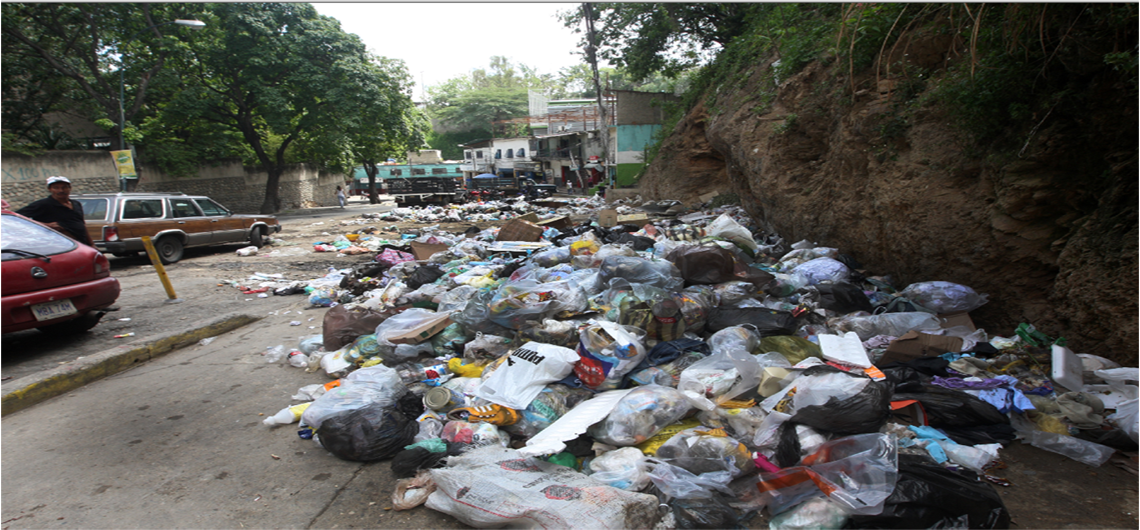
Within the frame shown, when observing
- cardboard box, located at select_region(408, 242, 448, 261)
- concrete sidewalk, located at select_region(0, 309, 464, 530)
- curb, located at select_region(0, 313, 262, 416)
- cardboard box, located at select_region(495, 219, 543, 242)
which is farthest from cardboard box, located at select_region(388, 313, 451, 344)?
cardboard box, located at select_region(495, 219, 543, 242)

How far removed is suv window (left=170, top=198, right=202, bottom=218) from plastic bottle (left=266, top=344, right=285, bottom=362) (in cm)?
761

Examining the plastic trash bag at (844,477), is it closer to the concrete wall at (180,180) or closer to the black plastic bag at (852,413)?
the black plastic bag at (852,413)

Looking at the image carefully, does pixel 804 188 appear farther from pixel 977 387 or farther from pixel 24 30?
pixel 24 30

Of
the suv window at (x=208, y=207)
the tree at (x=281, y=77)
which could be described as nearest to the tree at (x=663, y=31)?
the tree at (x=281, y=77)

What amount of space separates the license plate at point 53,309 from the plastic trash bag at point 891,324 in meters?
5.87

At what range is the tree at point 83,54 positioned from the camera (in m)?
15.1

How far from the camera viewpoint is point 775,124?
735cm

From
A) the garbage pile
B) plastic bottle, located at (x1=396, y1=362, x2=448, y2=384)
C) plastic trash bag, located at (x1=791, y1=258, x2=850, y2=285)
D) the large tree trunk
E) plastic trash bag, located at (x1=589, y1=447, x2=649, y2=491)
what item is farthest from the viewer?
the large tree trunk

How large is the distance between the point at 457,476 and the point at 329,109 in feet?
70.4

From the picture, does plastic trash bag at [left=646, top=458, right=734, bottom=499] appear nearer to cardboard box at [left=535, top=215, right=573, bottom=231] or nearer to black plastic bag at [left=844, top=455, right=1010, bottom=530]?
black plastic bag at [left=844, top=455, right=1010, bottom=530]

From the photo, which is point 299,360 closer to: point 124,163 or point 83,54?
point 124,163

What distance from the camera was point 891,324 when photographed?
12.6 ft

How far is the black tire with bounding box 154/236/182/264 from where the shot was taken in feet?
32.1

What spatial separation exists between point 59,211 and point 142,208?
13.7 ft
